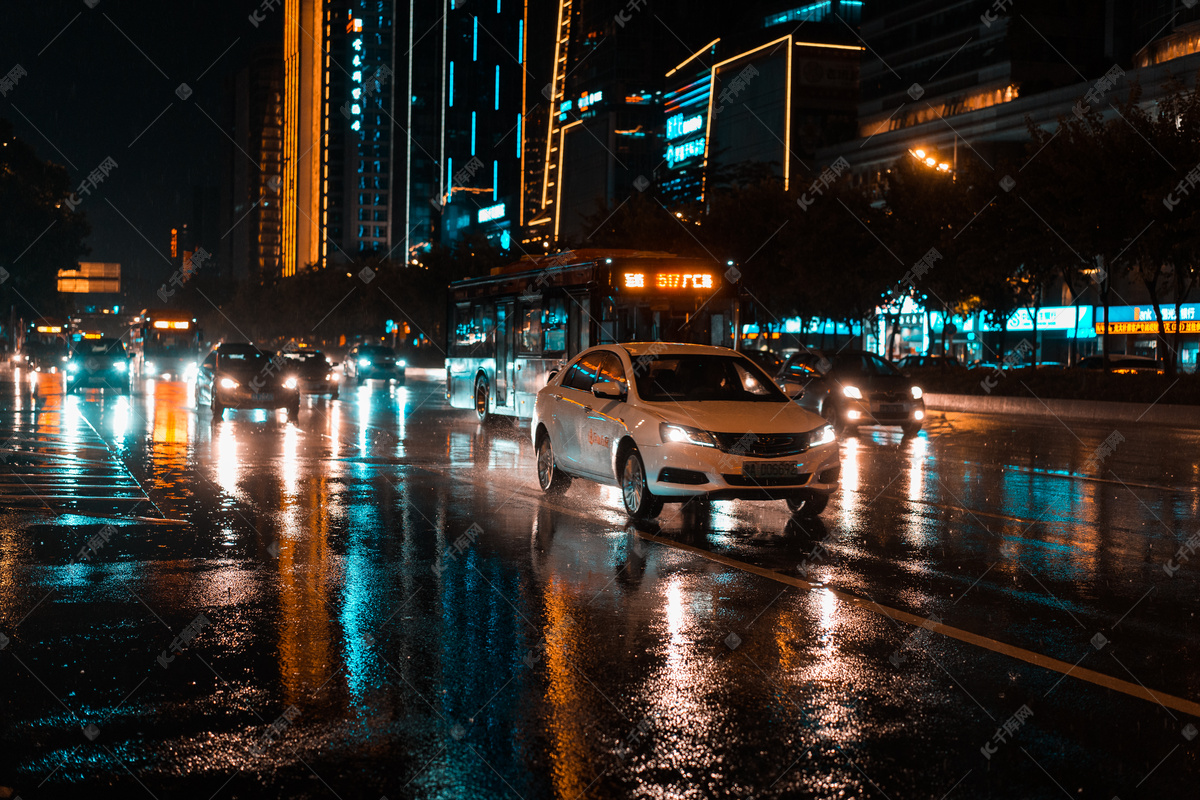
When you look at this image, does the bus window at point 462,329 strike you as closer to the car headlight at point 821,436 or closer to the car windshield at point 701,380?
the car windshield at point 701,380

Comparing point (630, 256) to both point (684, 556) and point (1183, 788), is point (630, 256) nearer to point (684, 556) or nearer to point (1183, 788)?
point (684, 556)

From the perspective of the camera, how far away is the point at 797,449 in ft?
35.1

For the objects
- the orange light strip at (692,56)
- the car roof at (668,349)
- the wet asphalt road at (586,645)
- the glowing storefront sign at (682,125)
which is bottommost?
the wet asphalt road at (586,645)

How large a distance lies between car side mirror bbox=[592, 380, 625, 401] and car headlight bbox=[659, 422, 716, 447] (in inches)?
39.8

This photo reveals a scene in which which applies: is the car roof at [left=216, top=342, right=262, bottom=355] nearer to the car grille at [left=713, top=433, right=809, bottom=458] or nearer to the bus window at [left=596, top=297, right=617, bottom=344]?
the bus window at [left=596, top=297, right=617, bottom=344]

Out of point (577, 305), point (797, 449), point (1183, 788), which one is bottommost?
point (1183, 788)

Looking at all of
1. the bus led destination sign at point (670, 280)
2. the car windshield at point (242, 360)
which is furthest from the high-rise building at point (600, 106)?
the bus led destination sign at point (670, 280)

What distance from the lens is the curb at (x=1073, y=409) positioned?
28.1 metres

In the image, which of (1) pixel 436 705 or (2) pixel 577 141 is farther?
(2) pixel 577 141

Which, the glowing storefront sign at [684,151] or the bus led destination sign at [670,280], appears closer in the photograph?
the bus led destination sign at [670,280]

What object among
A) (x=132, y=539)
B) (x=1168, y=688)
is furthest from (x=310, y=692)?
(x=132, y=539)

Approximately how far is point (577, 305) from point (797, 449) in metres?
10.6

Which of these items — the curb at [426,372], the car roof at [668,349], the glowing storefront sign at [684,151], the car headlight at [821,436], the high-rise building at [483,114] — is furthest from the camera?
the high-rise building at [483,114]

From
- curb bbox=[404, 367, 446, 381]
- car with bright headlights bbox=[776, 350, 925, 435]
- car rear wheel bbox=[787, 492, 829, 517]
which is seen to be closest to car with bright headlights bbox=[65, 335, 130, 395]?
car with bright headlights bbox=[776, 350, 925, 435]
